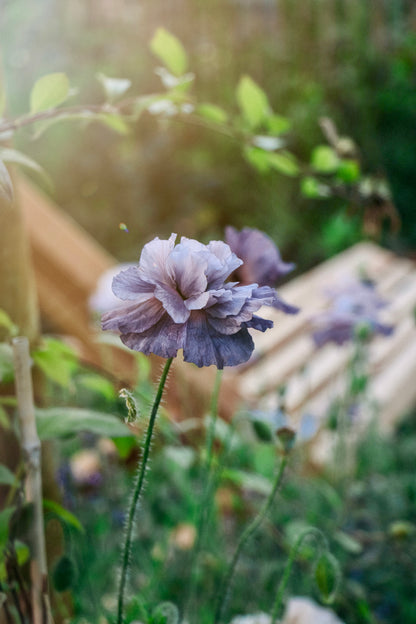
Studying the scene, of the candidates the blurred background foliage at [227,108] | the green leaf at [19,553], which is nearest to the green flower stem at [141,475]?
the green leaf at [19,553]

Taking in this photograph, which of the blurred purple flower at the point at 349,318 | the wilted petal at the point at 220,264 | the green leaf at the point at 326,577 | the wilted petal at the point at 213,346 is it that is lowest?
the blurred purple flower at the point at 349,318

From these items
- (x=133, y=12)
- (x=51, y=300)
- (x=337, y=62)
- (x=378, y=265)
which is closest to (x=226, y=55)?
(x=133, y=12)

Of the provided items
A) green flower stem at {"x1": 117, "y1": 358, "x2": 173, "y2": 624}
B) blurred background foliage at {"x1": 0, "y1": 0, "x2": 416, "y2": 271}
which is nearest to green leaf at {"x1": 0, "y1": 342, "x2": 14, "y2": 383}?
green flower stem at {"x1": 117, "y1": 358, "x2": 173, "y2": 624}

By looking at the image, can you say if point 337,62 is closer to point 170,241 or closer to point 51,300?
point 51,300

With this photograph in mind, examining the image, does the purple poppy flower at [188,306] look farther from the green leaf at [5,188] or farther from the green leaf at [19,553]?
the green leaf at [19,553]

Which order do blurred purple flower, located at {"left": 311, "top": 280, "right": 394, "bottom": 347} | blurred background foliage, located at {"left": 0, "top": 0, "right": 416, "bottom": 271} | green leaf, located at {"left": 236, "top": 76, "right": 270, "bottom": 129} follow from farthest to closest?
blurred background foliage, located at {"left": 0, "top": 0, "right": 416, "bottom": 271} < blurred purple flower, located at {"left": 311, "top": 280, "right": 394, "bottom": 347} < green leaf, located at {"left": 236, "top": 76, "right": 270, "bottom": 129}

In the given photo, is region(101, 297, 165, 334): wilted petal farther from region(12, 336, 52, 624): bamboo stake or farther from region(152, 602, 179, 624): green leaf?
region(152, 602, 179, 624): green leaf
